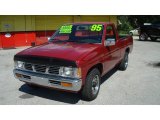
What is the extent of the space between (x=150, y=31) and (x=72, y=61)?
51.3ft

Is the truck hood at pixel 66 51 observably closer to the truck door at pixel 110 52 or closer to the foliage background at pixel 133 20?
the truck door at pixel 110 52

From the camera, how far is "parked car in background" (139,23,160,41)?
1807 centimetres

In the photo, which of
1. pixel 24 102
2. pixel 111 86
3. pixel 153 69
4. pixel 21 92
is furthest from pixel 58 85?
pixel 153 69

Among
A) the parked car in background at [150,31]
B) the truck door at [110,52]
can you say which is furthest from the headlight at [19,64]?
the parked car in background at [150,31]

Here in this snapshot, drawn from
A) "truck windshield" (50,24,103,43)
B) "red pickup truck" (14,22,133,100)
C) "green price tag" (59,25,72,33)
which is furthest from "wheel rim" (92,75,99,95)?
"green price tag" (59,25,72,33)

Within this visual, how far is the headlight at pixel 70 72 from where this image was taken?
174 inches

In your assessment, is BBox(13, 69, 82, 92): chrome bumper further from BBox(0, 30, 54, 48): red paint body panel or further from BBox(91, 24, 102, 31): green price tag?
BBox(0, 30, 54, 48): red paint body panel

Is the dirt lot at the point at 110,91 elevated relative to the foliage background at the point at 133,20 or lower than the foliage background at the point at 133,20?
lower

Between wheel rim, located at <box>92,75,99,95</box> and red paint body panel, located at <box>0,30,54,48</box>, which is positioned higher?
red paint body panel, located at <box>0,30,54,48</box>

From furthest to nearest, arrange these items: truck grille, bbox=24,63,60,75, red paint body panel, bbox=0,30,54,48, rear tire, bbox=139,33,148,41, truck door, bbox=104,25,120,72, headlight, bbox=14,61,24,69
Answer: rear tire, bbox=139,33,148,41 → red paint body panel, bbox=0,30,54,48 → truck door, bbox=104,25,120,72 → headlight, bbox=14,61,24,69 → truck grille, bbox=24,63,60,75

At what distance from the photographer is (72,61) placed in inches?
173

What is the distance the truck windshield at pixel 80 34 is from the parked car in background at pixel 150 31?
43.7 ft

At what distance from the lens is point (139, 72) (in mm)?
7789
